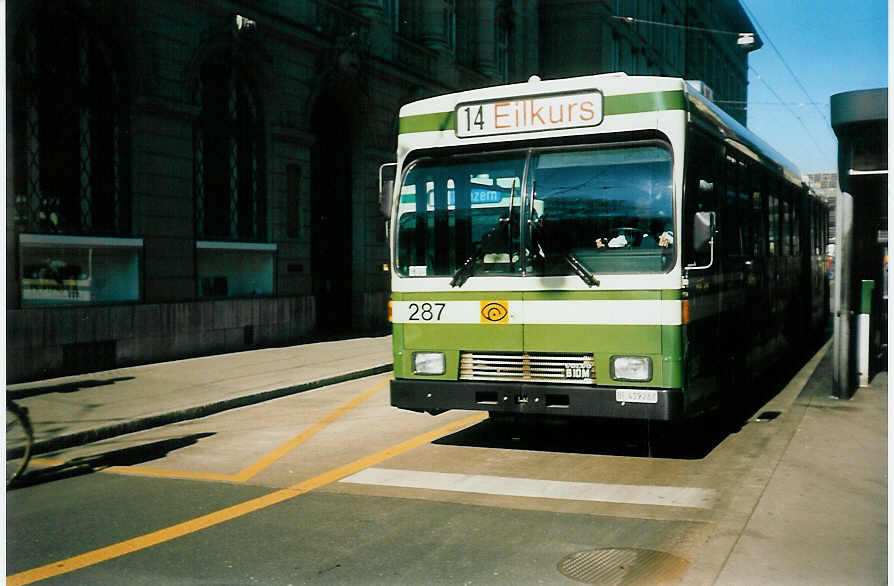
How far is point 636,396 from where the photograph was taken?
25.3 ft

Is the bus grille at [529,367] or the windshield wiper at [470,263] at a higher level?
the windshield wiper at [470,263]

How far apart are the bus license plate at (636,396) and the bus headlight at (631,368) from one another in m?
0.10

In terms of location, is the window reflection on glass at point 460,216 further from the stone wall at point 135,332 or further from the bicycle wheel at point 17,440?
the stone wall at point 135,332

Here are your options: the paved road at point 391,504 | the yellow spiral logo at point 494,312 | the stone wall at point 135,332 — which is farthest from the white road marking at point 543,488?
the stone wall at point 135,332

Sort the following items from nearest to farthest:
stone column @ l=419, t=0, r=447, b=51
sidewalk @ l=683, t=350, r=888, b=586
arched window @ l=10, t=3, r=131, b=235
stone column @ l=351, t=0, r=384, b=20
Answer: sidewalk @ l=683, t=350, r=888, b=586 < arched window @ l=10, t=3, r=131, b=235 < stone column @ l=351, t=0, r=384, b=20 < stone column @ l=419, t=0, r=447, b=51

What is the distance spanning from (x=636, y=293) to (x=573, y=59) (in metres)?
33.1

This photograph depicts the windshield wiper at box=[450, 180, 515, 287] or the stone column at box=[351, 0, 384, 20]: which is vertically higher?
the stone column at box=[351, 0, 384, 20]

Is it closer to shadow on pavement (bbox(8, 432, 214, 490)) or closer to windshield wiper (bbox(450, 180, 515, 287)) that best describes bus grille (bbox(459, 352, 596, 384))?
windshield wiper (bbox(450, 180, 515, 287))

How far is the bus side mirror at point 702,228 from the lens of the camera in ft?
25.0

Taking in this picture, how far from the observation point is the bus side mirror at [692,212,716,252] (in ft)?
25.0

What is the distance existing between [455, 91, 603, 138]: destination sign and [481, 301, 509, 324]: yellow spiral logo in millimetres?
1496

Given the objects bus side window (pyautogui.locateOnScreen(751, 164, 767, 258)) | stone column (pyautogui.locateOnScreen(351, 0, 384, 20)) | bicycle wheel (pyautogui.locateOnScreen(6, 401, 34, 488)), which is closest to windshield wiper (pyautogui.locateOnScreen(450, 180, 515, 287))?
bicycle wheel (pyautogui.locateOnScreen(6, 401, 34, 488))

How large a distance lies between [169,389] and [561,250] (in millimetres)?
7135

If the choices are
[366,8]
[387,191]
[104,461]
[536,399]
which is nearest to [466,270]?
[387,191]
